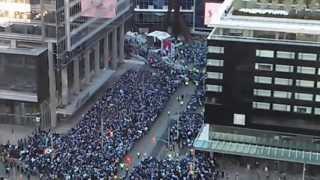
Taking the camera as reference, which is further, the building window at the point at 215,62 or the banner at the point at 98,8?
the banner at the point at 98,8

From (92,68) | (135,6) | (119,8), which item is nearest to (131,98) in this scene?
(92,68)

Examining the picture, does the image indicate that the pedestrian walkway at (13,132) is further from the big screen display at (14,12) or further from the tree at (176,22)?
the tree at (176,22)

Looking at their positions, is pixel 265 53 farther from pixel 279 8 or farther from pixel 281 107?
pixel 279 8

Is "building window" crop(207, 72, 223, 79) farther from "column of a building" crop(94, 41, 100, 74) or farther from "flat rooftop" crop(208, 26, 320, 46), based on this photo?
"column of a building" crop(94, 41, 100, 74)

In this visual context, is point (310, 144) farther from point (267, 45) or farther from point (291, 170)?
point (267, 45)

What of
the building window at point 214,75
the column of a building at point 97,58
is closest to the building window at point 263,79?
the building window at point 214,75
